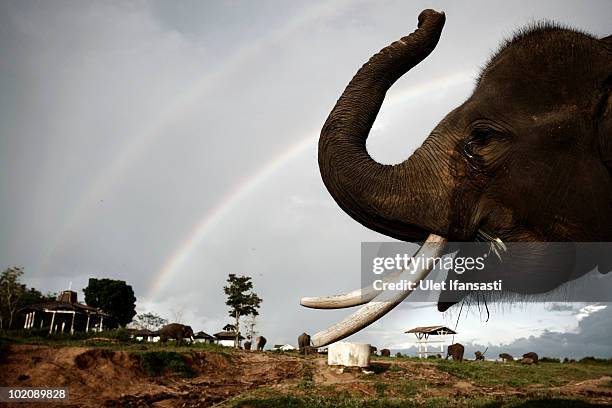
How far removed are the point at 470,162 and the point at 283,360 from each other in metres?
16.4

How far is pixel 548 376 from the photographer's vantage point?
18.8m

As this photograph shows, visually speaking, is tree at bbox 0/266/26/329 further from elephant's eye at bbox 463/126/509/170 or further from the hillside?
elephant's eye at bbox 463/126/509/170

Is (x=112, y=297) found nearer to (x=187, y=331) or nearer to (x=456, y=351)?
(x=187, y=331)

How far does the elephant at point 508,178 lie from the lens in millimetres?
2660

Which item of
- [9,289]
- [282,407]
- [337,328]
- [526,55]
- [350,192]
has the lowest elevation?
[282,407]

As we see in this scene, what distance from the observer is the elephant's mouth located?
2.70 meters

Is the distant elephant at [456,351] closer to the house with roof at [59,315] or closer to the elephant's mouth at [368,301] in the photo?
the elephant's mouth at [368,301]

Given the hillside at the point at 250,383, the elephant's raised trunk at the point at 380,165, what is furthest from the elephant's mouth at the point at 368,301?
the hillside at the point at 250,383

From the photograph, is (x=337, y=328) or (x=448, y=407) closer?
(x=337, y=328)

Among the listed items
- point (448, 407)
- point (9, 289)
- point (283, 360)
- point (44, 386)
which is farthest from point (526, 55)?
point (9, 289)

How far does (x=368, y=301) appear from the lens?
276cm

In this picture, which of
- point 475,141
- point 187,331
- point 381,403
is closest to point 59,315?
point 187,331

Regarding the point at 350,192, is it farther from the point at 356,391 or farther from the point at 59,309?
the point at 59,309

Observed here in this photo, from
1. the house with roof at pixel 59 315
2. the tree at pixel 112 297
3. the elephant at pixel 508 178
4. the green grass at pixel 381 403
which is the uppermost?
the tree at pixel 112 297
